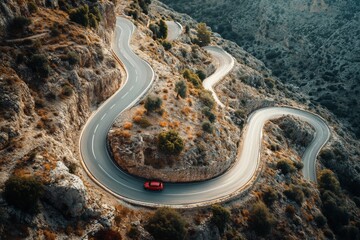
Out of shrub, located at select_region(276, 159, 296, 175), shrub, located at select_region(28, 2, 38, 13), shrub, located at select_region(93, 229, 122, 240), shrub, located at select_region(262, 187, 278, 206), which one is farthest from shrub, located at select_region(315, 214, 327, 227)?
shrub, located at select_region(28, 2, 38, 13)

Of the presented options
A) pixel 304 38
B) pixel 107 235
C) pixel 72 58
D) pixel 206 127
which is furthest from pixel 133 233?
pixel 304 38

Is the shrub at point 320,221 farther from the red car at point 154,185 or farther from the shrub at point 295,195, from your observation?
the red car at point 154,185

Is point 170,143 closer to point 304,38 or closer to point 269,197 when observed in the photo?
point 269,197

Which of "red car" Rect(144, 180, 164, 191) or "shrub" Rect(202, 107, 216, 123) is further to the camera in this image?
"shrub" Rect(202, 107, 216, 123)

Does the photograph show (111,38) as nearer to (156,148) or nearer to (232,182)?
(156,148)

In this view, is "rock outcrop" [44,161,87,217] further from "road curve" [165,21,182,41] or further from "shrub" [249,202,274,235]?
"road curve" [165,21,182,41]
